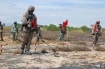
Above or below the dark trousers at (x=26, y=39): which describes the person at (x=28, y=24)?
above

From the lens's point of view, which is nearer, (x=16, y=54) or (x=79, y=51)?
(x=16, y=54)

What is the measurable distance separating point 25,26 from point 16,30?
1194 centimetres

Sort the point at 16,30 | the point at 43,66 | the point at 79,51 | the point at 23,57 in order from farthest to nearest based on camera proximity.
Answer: the point at 16,30, the point at 79,51, the point at 23,57, the point at 43,66

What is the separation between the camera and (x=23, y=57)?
14.1 metres

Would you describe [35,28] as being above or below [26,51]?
above

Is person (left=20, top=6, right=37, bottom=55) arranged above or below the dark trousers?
above

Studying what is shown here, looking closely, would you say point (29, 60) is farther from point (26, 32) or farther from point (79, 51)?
point (79, 51)

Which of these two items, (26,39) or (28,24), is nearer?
(28,24)

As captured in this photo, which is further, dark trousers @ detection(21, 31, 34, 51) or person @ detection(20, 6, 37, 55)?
dark trousers @ detection(21, 31, 34, 51)

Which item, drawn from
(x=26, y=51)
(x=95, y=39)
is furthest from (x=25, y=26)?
(x=95, y=39)

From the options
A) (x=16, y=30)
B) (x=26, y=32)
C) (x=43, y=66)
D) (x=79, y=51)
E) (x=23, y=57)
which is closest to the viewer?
(x=43, y=66)

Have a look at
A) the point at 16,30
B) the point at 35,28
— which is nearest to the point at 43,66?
the point at 35,28

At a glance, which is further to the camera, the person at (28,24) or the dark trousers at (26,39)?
the dark trousers at (26,39)

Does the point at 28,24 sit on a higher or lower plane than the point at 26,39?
higher
